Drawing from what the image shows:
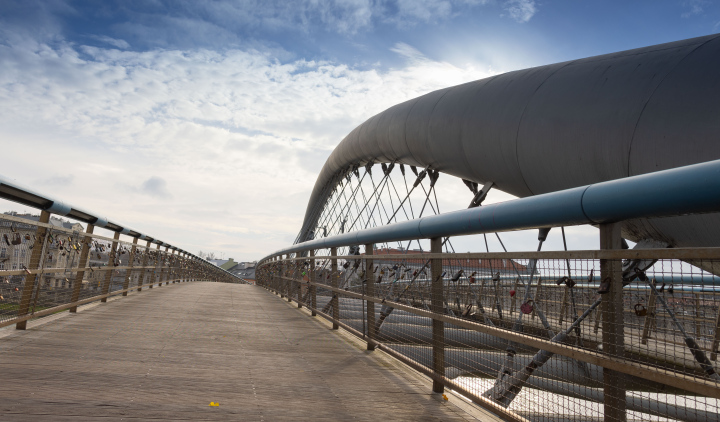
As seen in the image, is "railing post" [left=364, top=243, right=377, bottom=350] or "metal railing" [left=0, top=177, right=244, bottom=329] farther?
"railing post" [left=364, top=243, right=377, bottom=350]

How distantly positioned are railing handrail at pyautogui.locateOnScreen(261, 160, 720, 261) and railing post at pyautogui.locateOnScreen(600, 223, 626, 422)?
18 cm

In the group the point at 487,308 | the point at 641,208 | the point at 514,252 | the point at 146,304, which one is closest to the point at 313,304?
the point at 146,304

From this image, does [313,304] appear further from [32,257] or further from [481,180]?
[481,180]

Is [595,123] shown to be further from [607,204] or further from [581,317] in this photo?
[607,204]

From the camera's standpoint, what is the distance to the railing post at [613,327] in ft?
7.98

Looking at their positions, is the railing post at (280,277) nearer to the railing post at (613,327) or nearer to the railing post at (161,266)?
the railing post at (161,266)

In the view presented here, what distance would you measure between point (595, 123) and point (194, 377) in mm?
7029

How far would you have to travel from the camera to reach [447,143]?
535 inches

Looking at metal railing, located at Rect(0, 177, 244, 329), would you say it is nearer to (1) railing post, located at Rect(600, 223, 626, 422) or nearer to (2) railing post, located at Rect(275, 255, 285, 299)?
(1) railing post, located at Rect(600, 223, 626, 422)

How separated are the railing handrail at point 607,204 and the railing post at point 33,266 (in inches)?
151

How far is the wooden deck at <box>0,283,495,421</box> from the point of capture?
3162 mm

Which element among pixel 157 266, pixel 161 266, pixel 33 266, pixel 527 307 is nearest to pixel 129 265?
pixel 157 266

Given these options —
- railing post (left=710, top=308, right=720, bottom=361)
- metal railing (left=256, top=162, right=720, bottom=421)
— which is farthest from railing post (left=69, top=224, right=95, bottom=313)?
railing post (left=710, top=308, right=720, bottom=361)

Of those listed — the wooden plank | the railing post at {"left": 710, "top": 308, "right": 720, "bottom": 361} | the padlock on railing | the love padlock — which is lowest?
the wooden plank
